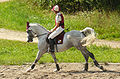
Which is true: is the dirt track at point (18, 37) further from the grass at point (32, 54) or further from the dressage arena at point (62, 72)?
the dressage arena at point (62, 72)

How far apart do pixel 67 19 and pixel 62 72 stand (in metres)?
10.9

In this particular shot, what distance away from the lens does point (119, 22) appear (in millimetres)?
21484

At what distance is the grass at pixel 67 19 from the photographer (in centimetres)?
2114

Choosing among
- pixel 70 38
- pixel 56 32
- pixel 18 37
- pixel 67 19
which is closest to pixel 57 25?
pixel 56 32

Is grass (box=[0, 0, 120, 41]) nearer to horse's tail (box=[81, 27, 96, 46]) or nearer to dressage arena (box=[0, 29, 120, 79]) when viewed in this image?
dressage arena (box=[0, 29, 120, 79])

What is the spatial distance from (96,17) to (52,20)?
2672 millimetres

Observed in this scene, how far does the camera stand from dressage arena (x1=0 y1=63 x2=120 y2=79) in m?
11.3

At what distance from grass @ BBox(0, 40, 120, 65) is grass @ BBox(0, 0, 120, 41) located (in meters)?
3.67

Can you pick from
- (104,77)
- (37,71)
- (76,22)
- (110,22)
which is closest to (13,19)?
(76,22)

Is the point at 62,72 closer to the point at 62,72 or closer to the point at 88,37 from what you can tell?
the point at 62,72

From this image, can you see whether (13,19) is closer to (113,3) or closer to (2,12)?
(2,12)

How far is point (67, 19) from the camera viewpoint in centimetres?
2272

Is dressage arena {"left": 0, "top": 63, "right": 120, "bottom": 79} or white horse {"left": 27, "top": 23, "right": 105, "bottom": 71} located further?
white horse {"left": 27, "top": 23, "right": 105, "bottom": 71}

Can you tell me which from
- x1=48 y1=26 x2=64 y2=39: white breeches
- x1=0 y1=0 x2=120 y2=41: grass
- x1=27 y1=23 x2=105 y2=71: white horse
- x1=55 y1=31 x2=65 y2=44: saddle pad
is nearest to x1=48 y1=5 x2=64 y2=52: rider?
x1=48 y1=26 x2=64 y2=39: white breeches
